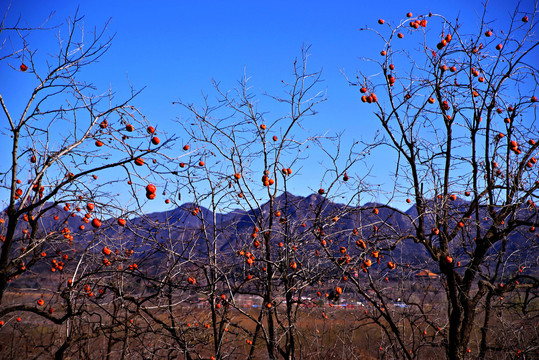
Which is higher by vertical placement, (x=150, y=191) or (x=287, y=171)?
(x=287, y=171)

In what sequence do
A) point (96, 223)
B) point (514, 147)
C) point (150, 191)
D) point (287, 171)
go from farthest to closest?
1. point (287, 171)
2. point (514, 147)
3. point (96, 223)
4. point (150, 191)

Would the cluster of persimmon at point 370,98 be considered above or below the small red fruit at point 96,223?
above

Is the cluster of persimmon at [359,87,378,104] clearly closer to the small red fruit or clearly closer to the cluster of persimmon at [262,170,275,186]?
the cluster of persimmon at [262,170,275,186]

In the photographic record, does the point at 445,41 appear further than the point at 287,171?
No

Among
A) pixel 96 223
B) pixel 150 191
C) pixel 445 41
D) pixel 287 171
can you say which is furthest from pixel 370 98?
pixel 96 223

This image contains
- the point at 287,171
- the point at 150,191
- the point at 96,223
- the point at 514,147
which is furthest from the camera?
the point at 287,171

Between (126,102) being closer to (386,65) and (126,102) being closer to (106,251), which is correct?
(106,251)

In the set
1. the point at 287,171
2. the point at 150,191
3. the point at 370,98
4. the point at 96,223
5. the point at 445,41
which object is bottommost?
the point at 96,223

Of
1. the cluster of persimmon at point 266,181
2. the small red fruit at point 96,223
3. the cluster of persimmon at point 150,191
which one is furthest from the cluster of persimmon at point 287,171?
the small red fruit at point 96,223

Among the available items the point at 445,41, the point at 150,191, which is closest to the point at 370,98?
the point at 445,41

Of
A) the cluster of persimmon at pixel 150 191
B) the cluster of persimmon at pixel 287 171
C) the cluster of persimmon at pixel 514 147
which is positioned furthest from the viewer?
the cluster of persimmon at pixel 287 171

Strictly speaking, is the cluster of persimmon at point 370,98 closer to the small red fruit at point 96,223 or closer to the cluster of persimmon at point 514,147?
the cluster of persimmon at point 514,147

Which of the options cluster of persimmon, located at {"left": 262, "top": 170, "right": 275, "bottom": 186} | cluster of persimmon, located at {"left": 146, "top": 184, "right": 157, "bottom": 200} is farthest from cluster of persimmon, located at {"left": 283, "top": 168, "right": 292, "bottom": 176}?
cluster of persimmon, located at {"left": 146, "top": 184, "right": 157, "bottom": 200}

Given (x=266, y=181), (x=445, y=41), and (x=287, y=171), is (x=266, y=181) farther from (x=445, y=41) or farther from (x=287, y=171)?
(x=445, y=41)
